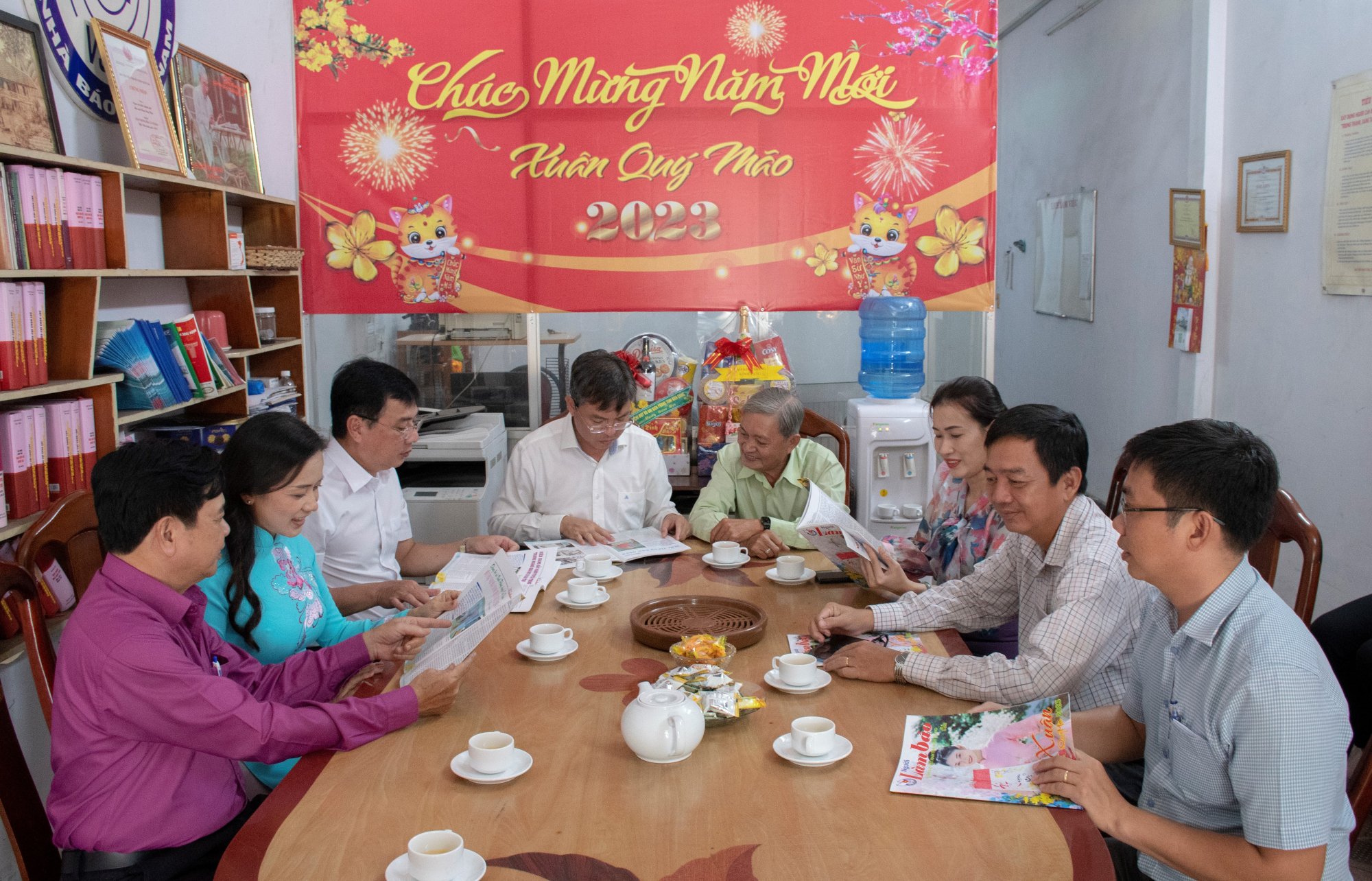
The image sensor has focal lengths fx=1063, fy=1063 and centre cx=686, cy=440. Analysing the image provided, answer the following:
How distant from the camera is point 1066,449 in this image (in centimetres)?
205

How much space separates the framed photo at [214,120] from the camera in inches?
140

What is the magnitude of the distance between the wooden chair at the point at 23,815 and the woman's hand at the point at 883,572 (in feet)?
5.27

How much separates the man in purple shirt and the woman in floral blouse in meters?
1.35

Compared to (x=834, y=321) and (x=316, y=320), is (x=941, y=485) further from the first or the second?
(x=316, y=320)

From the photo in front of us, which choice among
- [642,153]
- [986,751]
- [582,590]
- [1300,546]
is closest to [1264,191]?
[642,153]

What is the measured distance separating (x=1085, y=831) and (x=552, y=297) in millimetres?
3436

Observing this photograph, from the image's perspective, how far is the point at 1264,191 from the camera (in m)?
4.08

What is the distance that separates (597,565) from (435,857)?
134 centimetres

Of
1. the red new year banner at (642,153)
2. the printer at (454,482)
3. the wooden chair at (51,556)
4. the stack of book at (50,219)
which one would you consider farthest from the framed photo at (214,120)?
the wooden chair at (51,556)

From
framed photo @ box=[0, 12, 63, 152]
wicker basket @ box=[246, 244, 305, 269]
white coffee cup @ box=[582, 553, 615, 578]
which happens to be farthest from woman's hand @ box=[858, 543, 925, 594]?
wicker basket @ box=[246, 244, 305, 269]

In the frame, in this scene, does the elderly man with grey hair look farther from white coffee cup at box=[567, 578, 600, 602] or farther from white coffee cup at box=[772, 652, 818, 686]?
white coffee cup at box=[772, 652, 818, 686]

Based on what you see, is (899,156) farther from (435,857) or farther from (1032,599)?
(435,857)

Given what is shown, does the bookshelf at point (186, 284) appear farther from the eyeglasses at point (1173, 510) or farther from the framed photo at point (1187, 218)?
the framed photo at point (1187, 218)

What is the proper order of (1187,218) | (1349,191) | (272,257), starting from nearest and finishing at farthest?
1. (1349,191)
2. (272,257)
3. (1187,218)
